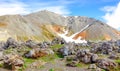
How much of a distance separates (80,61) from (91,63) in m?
1.78

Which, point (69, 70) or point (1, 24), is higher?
point (1, 24)

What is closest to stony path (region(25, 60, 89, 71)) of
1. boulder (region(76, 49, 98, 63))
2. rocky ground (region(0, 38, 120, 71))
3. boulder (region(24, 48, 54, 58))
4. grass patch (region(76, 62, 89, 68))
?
rocky ground (region(0, 38, 120, 71))

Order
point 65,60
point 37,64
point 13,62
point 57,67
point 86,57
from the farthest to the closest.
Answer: point 65,60 → point 86,57 → point 37,64 → point 13,62 → point 57,67

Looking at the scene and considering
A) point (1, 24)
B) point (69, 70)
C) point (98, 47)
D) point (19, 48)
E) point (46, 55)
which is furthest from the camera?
point (1, 24)

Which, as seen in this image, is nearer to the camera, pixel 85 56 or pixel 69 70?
pixel 69 70

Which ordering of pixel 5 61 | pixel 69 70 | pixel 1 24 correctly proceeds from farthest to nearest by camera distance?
pixel 1 24
pixel 5 61
pixel 69 70

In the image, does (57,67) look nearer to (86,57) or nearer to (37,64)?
(37,64)

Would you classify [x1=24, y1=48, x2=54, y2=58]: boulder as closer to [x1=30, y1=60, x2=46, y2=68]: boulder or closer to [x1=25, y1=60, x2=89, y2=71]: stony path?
[x1=30, y1=60, x2=46, y2=68]: boulder

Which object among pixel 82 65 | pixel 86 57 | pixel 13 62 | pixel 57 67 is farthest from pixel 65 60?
pixel 13 62

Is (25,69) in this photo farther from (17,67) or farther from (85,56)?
(85,56)

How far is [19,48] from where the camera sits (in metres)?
59.9

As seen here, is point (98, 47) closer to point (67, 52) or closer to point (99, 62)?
point (67, 52)

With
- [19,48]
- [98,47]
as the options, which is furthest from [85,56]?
[19,48]

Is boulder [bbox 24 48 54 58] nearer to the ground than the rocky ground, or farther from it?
farther from it
